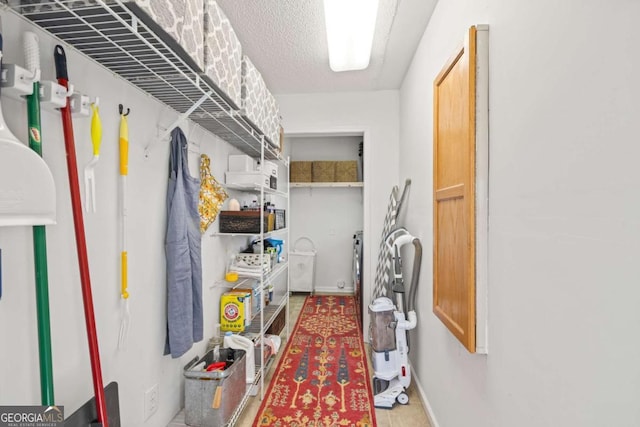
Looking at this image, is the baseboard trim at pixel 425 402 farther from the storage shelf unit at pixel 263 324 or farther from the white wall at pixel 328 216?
the white wall at pixel 328 216

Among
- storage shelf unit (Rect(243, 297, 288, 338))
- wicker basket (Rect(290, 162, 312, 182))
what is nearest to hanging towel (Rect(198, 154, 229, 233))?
storage shelf unit (Rect(243, 297, 288, 338))

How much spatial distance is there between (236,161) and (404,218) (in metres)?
1.49

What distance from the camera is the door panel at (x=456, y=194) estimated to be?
127 cm

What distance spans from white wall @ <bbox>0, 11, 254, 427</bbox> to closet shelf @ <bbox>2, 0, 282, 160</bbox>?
58 millimetres

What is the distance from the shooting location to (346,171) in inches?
181

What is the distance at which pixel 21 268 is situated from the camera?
1002 mm

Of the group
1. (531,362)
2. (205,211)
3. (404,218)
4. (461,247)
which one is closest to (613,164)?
(531,362)

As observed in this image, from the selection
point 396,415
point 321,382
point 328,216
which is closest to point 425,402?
point 396,415

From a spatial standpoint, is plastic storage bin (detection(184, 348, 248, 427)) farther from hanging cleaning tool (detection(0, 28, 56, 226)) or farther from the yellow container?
hanging cleaning tool (detection(0, 28, 56, 226))

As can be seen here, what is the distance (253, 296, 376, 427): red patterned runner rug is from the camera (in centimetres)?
209

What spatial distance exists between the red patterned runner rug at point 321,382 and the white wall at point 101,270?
690 mm

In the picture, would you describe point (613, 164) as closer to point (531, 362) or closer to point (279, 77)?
point (531, 362)

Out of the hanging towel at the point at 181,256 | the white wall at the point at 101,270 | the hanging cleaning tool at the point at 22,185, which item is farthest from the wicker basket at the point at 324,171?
the hanging cleaning tool at the point at 22,185

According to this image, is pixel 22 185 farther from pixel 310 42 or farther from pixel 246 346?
pixel 310 42
